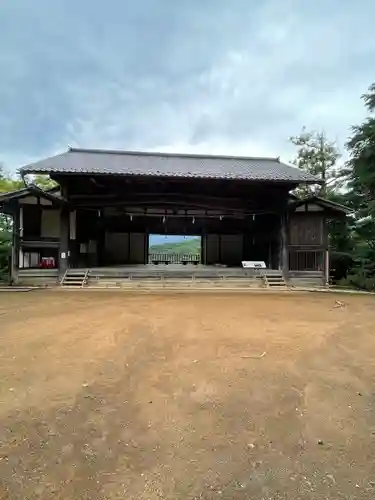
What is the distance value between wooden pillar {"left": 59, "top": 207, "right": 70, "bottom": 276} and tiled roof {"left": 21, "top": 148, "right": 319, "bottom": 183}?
150 centimetres

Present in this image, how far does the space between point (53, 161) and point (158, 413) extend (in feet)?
37.0

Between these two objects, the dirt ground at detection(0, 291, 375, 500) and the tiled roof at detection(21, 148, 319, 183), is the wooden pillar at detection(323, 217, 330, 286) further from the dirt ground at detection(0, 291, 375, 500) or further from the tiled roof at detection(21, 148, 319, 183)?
the dirt ground at detection(0, 291, 375, 500)

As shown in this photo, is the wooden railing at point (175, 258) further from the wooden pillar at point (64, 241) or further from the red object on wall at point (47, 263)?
the wooden pillar at point (64, 241)

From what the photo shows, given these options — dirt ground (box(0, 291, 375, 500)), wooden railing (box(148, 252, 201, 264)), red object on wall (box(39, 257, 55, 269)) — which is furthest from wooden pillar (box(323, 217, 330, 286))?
red object on wall (box(39, 257, 55, 269))

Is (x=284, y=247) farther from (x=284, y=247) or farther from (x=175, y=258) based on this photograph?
(x=175, y=258)

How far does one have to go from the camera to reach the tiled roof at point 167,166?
35.0ft

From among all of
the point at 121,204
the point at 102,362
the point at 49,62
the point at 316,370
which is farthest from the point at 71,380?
the point at 49,62

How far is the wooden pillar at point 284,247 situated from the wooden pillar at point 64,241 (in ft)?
24.0

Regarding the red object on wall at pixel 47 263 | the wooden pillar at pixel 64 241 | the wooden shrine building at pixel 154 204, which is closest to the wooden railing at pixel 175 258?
the wooden shrine building at pixel 154 204

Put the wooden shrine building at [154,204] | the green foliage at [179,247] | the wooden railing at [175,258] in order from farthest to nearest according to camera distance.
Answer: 1. the green foliage at [179,247]
2. the wooden railing at [175,258]
3. the wooden shrine building at [154,204]

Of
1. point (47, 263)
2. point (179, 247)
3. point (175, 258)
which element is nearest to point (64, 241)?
point (47, 263)

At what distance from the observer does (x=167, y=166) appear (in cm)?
1282

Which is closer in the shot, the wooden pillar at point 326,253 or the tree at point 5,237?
the wooden pillar at point 326,253

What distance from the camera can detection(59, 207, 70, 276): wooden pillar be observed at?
10914 millimetres
